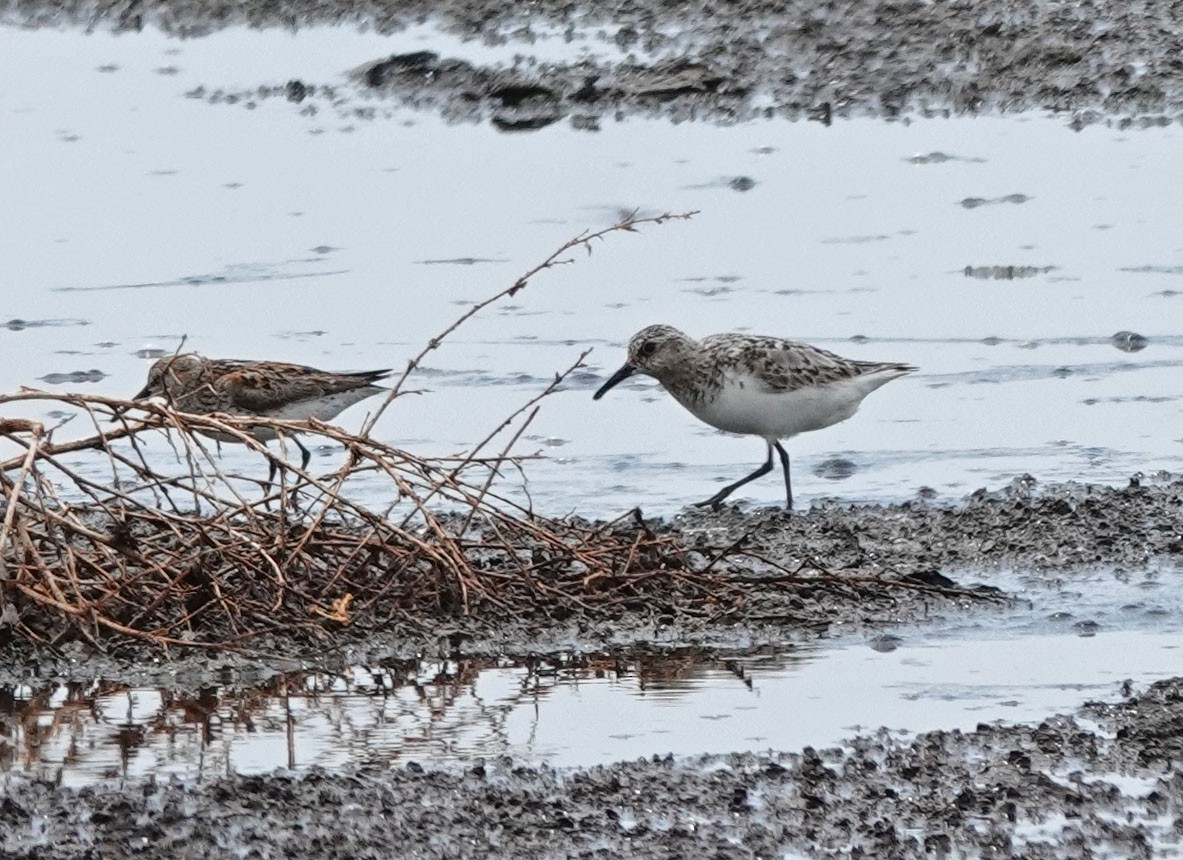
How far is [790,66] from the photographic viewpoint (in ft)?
54.1

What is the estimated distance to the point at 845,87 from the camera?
52.7ft

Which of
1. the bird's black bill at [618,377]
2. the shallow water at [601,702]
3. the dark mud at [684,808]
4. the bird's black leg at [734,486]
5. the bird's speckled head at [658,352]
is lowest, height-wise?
the bird's black leg at [734,486]

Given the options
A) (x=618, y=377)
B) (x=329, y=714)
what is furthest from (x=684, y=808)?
(x=618, y=377)

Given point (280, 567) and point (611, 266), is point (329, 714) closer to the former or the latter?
point (280, 567)

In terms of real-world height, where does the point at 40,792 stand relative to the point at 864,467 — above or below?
above

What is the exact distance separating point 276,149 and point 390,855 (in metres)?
11.1

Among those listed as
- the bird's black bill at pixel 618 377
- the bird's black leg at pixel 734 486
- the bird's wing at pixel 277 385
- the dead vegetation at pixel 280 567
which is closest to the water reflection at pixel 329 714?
the dead vegetation at pixel 280 567

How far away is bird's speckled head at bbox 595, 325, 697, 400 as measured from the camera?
10.5 metres

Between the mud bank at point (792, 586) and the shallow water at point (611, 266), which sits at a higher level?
the mud bank at point (792, 586)

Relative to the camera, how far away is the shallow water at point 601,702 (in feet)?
20.1

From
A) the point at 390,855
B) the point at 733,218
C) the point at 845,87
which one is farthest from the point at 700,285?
the point at 390,855

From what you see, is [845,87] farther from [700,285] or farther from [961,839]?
[961,839]

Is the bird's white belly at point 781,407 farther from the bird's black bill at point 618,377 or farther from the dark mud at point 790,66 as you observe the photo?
the dark mud at point 790,66

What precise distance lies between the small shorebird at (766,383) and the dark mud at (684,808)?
4.25m
